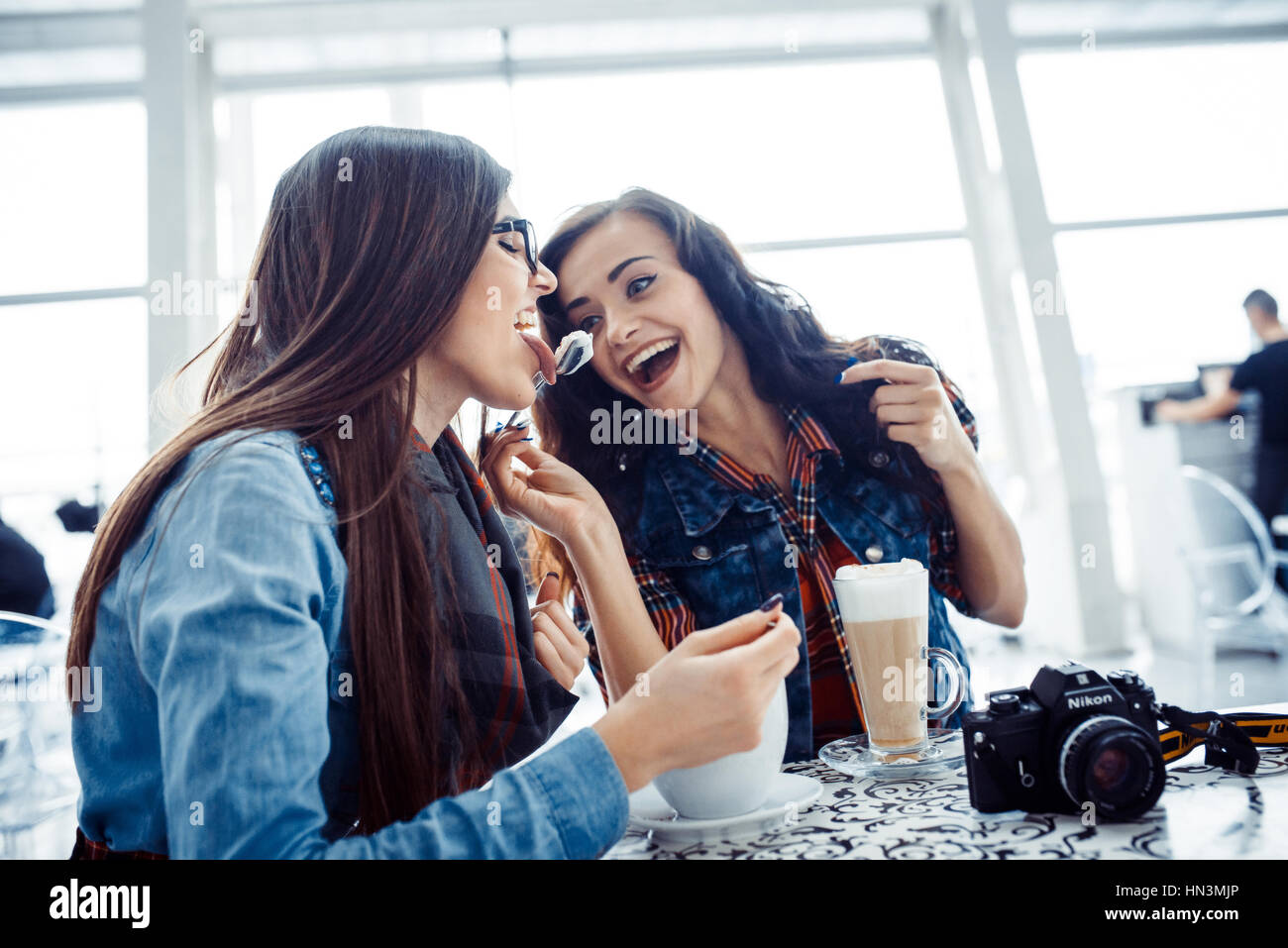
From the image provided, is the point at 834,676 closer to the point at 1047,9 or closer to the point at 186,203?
the point at 186,203

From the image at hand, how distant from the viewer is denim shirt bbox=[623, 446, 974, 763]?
129 cm

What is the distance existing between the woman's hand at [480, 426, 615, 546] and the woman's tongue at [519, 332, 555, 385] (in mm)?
100

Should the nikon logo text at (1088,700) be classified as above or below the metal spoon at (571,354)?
below

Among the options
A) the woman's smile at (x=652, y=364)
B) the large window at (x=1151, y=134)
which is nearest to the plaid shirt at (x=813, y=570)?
the woman's smile at (x=652, y=364)

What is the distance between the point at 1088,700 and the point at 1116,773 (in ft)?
0.18

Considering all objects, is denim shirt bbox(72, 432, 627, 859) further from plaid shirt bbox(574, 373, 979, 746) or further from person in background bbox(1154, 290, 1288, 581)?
person in background bbox(1154, 290, 1288, 581)

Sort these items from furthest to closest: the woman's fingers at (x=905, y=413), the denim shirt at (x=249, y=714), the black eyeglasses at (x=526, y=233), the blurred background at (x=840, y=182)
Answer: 1. the blurred background at (x=840, y=182)
2. the woman's fingers at (x=905, y=413)
3. the black eyeglasses at (x=526, y=233)
4. the denim shirt at (x=249, y=714)

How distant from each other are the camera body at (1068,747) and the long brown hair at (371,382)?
0.44 meters

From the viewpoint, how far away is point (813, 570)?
1.30 metres

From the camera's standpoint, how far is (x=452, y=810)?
534 mm

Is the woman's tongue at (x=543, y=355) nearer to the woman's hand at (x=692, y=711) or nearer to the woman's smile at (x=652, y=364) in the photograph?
the woman's smile at (x=652, y=364)

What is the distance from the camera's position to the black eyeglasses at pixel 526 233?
962 millimetres
